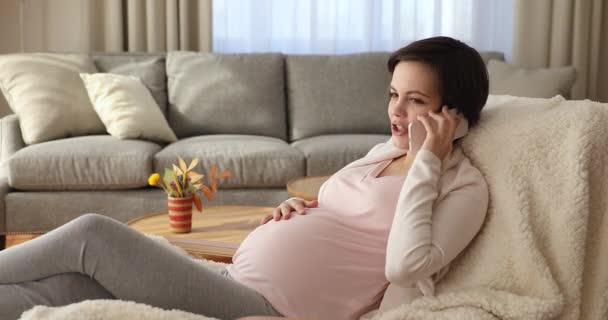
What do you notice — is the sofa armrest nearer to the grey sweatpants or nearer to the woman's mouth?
the grey sweatpants

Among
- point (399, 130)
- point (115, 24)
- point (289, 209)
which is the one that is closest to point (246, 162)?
point (115, 24)

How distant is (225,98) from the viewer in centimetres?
416

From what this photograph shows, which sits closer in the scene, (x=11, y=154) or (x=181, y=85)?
(x=11, y=154)

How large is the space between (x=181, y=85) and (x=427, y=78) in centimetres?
285

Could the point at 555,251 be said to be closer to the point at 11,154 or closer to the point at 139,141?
the point at 139,141

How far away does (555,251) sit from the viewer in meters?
1.37

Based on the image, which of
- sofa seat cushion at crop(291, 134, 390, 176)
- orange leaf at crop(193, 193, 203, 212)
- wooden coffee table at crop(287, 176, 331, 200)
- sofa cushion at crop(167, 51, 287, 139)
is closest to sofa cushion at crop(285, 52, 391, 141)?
sofa cushion at crop(167, 51, 287, 139)

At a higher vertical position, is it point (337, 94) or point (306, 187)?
point (337, 94)

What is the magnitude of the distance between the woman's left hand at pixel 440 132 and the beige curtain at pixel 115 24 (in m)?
3.36

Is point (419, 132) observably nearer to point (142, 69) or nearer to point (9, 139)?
point (9, 139)

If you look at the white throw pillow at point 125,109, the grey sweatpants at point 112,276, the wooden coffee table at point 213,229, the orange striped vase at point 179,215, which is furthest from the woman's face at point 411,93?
the white throw pillow at point 125,109

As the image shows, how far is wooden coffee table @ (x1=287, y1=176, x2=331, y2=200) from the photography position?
2.84 metres

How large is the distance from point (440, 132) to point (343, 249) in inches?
11.8

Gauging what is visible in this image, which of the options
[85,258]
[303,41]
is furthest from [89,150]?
[85,258]
